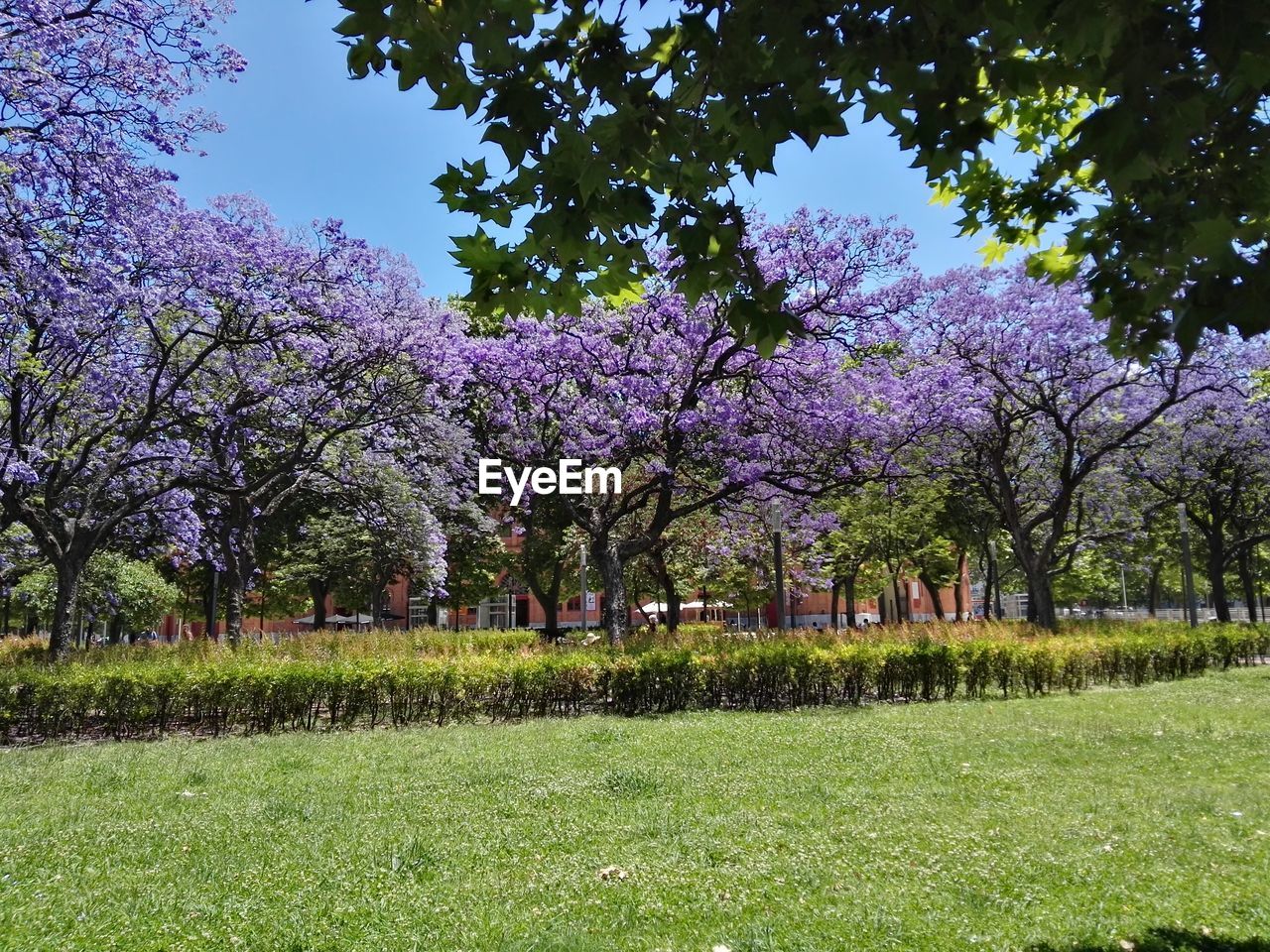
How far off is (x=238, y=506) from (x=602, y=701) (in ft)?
32.1

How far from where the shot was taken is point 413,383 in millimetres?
15727

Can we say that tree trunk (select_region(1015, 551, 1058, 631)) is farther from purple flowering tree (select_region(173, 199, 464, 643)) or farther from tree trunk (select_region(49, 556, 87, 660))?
tree trunk (select_region(49, 556, 87, 660))

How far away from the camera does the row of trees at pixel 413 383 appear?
9211 mm

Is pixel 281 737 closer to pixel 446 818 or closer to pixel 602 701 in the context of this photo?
pixel 602 701

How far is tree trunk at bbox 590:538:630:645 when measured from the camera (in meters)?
15.4

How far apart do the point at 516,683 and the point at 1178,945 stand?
908 centimetres

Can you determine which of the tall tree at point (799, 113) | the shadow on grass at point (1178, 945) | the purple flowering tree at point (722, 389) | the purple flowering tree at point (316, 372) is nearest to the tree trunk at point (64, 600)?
the purple flowering tree at point (316, 372)

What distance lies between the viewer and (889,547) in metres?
29.1

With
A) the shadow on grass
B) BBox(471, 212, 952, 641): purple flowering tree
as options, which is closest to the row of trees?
BBox(471, 212, 952, 641): purple flowering tree

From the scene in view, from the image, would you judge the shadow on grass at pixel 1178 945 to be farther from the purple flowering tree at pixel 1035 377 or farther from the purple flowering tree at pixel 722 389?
the purple flowering tree at pixel 1035 377

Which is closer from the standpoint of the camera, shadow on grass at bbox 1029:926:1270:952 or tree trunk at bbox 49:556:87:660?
shadow on grass at bbox 1029:926:1270:952

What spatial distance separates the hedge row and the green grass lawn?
1.85 m

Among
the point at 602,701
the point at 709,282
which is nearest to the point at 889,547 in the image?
the point at 602,701

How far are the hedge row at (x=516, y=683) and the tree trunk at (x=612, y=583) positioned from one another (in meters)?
2.88
